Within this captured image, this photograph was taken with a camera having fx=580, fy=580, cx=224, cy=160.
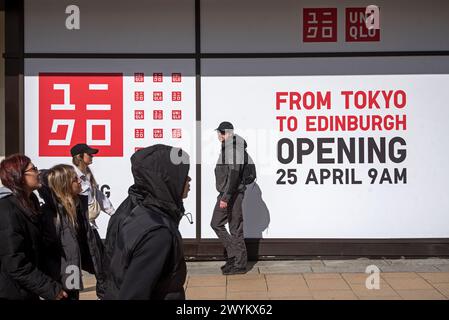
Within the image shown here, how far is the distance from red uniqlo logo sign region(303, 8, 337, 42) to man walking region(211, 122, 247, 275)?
181 centimetres

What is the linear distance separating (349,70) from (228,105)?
5.69 ft

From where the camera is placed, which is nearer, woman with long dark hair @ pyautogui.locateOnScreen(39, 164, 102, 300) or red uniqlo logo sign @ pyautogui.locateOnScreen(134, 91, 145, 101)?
woman with long dark hair @ pyautogui.locateOnScreen(39, 164, 102, 300)

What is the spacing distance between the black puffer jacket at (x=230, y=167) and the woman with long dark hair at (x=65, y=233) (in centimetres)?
307

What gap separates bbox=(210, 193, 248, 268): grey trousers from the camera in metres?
7.23

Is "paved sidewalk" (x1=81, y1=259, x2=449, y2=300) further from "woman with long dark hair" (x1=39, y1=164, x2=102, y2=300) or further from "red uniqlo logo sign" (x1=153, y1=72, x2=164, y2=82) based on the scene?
"red uniqlo logo sign" (x1=153, y1=72, x2=164, y2=82)

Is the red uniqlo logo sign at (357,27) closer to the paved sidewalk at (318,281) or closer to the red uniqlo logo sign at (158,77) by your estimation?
the red uniqlo logo sign at (158,77)

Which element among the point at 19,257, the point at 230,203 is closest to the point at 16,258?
the point at 19,257

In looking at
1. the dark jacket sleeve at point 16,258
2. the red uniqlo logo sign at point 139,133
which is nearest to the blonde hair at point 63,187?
the dark jacket sleeve at point 16,258

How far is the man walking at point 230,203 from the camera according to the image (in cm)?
715

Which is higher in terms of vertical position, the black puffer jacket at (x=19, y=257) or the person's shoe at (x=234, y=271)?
the black puffer jacket at (x=19, y=257)

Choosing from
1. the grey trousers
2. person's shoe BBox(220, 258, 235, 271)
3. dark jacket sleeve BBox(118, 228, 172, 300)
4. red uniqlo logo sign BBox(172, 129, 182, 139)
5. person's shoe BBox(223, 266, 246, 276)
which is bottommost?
person's shoe BBox(223, 266, 246, 276)

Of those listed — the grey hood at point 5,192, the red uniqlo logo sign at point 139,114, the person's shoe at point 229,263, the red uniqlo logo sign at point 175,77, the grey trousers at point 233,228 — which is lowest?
the person's shoe at point 229,263

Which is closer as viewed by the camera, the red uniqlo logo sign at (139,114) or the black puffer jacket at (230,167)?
the black puffer jacket at (230,167)

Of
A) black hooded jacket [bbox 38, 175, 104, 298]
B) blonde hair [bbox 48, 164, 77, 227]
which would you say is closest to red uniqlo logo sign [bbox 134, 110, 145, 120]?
black hooded jacket [bbox 38, 175, 104, 298]
